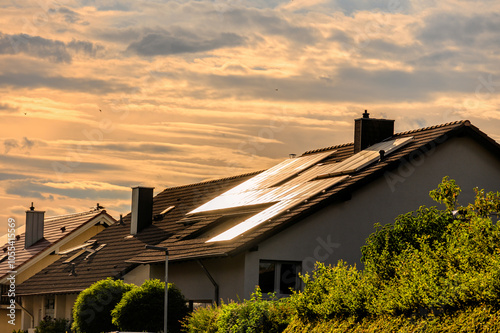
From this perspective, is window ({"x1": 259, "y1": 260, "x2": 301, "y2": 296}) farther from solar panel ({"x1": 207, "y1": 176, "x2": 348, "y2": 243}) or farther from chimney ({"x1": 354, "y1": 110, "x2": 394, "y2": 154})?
chimney ({"x1": 354, "y1": 110, "x2": 394, "y2": 154})

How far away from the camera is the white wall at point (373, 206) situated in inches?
868

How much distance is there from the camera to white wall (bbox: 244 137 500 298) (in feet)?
72.3

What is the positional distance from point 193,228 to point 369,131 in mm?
6963

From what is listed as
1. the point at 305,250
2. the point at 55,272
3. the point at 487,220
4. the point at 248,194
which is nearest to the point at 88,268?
the point at 55,272

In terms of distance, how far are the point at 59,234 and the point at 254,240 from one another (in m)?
30.2

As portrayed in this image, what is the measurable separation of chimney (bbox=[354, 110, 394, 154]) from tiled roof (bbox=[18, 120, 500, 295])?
17.9 inches

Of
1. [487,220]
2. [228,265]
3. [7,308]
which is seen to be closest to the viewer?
Answer: [487,220]

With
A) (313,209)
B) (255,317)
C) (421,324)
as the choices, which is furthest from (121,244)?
(421,324)

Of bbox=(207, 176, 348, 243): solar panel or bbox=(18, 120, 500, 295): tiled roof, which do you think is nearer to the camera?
bbox=(18, 120, 500, 295): tiled roof

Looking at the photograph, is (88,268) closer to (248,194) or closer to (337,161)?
(248,194)

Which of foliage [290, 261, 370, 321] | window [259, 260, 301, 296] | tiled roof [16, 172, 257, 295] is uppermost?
tiled roof [16, 172, 257, 295]

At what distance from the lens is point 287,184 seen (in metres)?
26.6

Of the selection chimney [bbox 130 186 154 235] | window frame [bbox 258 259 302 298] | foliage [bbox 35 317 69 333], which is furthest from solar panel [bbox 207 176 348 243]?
foliage [bbox 35 317 69 333]

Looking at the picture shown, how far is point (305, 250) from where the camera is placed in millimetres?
22188
